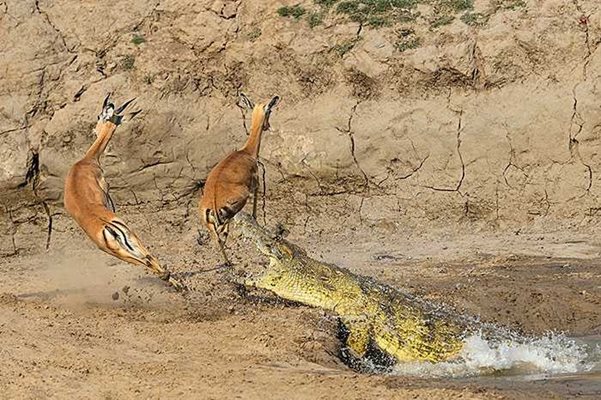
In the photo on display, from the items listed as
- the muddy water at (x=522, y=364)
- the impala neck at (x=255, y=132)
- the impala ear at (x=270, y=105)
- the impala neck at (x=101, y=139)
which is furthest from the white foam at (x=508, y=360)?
the impala ear at (x=270, y=105)

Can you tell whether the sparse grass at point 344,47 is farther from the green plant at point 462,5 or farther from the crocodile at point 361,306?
the crocodile at point 361,306

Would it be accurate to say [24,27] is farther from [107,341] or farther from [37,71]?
[107,341]

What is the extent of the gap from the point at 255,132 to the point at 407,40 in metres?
2.09

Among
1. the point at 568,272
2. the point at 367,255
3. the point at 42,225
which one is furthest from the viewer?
the point at 42,225

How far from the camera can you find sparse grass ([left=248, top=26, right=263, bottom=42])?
494 inches

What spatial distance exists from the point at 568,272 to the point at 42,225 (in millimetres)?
5133

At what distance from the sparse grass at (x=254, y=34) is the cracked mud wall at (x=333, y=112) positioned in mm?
20

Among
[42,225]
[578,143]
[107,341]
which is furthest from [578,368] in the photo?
[42,225]

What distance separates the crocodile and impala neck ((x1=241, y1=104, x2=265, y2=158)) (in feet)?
5.42

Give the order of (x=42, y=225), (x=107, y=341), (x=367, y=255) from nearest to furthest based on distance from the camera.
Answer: (x=107, y=341) → (x=367, y=255) → (x=42, y=225)

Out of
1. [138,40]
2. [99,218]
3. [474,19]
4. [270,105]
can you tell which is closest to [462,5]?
[474,19]

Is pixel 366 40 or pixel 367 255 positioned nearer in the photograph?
pixel 367 255

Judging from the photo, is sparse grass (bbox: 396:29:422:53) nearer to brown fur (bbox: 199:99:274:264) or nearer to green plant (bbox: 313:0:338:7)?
green plant (bbox: 313:0:338:7)

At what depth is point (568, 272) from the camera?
10.5 metres
